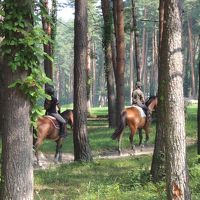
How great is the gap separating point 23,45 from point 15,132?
4.64 ft

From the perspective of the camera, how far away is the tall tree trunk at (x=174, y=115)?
794 centimetres

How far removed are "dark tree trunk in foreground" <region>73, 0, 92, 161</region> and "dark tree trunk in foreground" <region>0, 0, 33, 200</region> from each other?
24.5ft

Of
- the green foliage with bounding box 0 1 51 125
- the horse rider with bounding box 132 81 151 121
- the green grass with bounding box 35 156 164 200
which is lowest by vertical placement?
the green grass with bounding box 35 156 164 200

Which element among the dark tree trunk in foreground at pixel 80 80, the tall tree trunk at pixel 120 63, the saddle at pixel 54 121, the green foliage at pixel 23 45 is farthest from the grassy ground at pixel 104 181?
the tall tree trunk at pixel 120 63

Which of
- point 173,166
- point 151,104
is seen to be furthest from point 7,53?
point 151,104

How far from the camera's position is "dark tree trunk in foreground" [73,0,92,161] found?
14891mm

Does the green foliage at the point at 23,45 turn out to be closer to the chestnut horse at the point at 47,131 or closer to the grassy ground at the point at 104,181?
the grassy ground at the point at 104,181

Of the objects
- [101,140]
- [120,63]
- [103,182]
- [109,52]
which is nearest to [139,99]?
[101,140]

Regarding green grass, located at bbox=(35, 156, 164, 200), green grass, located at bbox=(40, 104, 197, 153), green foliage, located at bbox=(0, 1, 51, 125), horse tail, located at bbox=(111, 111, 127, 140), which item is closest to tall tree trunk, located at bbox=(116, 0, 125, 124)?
green grass, located at bbox=(40, 104, 197, 153)

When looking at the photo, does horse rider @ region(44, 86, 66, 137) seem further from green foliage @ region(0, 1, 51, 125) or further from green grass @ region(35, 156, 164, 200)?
green foliage @ region(0, 1, 51, 125)

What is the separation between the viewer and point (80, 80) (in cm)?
1491

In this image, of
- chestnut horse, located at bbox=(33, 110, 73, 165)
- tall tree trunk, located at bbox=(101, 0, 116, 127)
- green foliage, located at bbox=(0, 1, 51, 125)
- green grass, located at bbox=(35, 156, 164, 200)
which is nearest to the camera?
green foliage, located at bbox=(0, 1, 51, 125)

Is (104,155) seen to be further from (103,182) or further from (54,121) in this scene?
(103,182)

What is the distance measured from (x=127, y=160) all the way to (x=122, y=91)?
→ 8.63 metres
